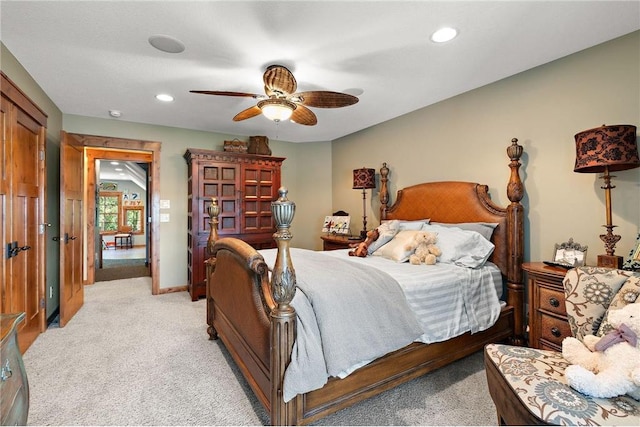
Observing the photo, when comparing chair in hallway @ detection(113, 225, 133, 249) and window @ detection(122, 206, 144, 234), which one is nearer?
chair in hallway @ detection(113, 225, 133, 249)

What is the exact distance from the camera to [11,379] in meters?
0.97

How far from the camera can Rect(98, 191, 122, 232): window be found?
11.3 m

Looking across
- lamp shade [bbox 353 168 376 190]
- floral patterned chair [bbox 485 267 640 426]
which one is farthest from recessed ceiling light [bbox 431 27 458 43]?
lamp shade [bbox 353 168 376 190]

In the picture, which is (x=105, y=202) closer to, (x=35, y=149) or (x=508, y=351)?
(x=35, y=149)

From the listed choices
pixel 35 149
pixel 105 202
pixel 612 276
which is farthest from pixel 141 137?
pixel 105 202

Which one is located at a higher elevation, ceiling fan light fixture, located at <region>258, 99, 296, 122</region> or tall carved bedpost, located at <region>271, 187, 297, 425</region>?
ceiling fan light fixture, located at <region>258, 99, 296, 122</region>

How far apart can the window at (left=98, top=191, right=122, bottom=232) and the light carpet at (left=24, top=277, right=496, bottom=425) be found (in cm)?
992

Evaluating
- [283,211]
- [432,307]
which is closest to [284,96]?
[283,211]

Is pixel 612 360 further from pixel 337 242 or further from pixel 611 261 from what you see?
pixel 337 242

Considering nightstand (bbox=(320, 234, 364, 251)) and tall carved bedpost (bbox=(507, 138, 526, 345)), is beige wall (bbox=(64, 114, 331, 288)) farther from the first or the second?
tall carved bedpost (bbox=(507, 138, 526, 345))

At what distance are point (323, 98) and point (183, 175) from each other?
10.1 feet

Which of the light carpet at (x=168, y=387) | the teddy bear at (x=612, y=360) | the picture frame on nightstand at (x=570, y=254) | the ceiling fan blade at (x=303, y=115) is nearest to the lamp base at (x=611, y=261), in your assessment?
the picture frame on nightstand at (x=570, y=254)

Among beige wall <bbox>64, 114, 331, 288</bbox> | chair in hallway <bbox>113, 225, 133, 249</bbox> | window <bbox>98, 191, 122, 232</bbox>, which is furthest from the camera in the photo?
window <bbox>98, 191, 122, 232</bbox>

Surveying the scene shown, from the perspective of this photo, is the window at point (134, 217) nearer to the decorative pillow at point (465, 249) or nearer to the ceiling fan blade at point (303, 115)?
the ceiling fan blade at point (303, 115)
